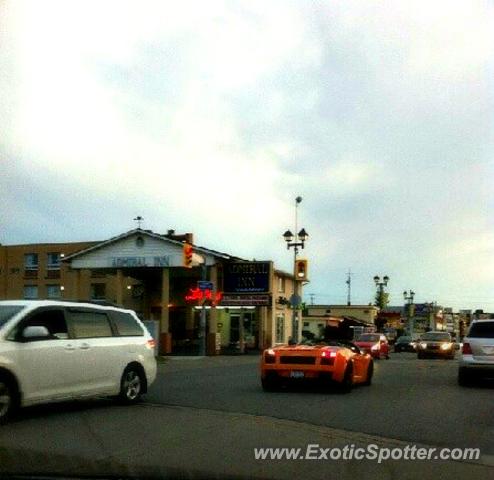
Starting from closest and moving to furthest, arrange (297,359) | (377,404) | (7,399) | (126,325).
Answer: (7,399), (126,325), (377,404), (297,359)

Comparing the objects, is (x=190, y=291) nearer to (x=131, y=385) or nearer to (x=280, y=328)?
(x=280, y=328)

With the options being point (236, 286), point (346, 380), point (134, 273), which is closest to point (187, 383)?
point (346, 380)


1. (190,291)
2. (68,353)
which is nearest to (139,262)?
(190,291)

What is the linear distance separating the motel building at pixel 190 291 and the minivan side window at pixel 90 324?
67.9 ft

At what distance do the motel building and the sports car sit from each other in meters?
17.8

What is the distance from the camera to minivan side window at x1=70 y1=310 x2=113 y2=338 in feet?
37.7

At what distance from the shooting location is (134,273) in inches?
1900

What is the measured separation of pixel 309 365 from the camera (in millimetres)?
15148

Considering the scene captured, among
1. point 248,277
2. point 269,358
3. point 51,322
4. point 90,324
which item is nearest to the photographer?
point 51,322

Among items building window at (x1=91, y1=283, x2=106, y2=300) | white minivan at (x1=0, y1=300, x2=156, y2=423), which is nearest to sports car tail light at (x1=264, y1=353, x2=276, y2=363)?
white minivan at (x1=0, y1=300, x2=156, y2=423)

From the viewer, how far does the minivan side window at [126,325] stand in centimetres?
1268

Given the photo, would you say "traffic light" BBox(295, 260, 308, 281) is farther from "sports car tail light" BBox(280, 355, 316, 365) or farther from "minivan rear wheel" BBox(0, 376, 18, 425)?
"minivan rear wheel" BBox(0, 376, 18, 425)

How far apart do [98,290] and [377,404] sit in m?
52.4

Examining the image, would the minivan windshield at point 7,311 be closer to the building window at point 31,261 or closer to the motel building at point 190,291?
the motel building at point 190,291
